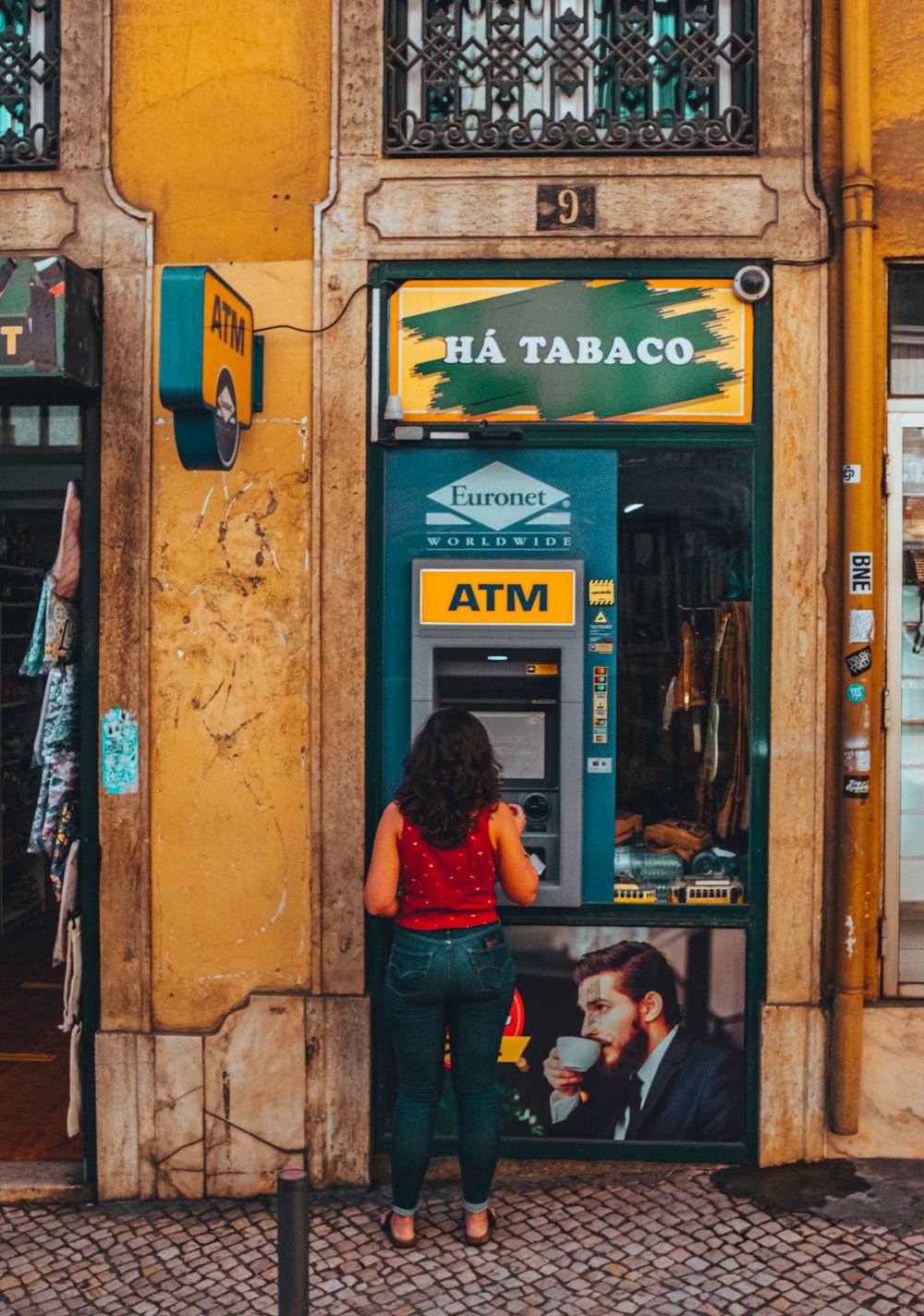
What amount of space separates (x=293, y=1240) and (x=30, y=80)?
4.43 metres

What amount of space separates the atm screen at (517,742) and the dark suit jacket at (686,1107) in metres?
1.21

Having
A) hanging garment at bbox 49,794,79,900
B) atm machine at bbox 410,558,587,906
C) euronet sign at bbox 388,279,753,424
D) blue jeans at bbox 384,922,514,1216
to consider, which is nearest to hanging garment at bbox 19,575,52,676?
hanging garment at bbox 49,794,79,900

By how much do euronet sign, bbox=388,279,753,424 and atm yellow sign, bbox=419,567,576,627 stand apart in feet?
2.13

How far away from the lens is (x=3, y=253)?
14.5ft

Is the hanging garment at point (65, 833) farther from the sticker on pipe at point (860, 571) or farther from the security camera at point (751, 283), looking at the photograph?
the security camera at point (751, 283)

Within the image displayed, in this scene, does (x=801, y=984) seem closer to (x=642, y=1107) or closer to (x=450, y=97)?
(x=642, y=1107)

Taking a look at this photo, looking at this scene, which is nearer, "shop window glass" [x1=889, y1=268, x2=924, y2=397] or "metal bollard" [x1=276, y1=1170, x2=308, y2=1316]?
"metal bollard" [x1=276, y1=1170, x2=308, y2=1316]

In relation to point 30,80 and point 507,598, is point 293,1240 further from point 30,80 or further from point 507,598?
point 30,80

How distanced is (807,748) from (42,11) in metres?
4.28

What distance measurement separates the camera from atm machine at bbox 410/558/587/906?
4277 millimetres

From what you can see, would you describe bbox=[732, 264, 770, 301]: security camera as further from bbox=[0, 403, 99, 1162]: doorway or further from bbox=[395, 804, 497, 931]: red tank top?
bbox=[0, 403, 99, 1162]: doorway

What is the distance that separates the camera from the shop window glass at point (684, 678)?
14.5 feet

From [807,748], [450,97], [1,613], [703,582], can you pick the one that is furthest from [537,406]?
[1,613]

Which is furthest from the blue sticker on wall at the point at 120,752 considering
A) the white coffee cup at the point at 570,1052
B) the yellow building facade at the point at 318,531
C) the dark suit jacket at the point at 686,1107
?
the dark suit jacket at the point at 686,1107
